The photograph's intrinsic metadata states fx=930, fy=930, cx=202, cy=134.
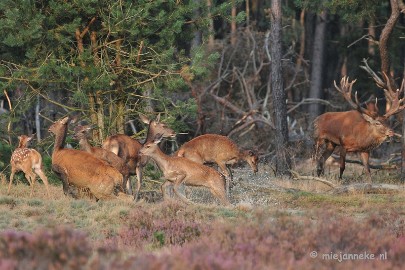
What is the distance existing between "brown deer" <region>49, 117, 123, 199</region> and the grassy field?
0.96ft

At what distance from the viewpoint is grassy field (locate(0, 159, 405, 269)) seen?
27.8ft

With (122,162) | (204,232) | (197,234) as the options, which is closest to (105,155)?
(122,162)

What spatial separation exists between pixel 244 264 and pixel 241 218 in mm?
4808

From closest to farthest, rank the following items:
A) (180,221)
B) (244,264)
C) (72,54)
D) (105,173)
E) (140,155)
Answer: (244,264) < (180,221) < (105,173) < (140,155) < (72,54)

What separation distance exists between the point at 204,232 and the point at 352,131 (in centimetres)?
971

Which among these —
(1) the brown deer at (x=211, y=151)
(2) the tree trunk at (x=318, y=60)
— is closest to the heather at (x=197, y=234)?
(1) the brown deer at (x=211, y=151)

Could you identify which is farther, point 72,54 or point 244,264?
point 72,54

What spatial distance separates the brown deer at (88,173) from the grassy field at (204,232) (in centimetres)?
29

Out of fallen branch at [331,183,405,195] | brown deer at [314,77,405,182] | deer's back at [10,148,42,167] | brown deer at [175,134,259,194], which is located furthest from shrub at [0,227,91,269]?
brown deer at [314,77,405,182]

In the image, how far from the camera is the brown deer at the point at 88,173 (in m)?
15.0

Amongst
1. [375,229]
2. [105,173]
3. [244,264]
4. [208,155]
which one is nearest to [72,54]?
[208,155]

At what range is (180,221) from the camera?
516 inches

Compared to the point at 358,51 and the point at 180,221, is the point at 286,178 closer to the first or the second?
the point at 180,221

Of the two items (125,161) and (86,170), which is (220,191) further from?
(86,170)
